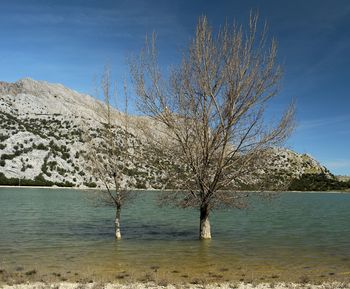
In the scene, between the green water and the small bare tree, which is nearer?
the green water

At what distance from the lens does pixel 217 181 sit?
24.6 m

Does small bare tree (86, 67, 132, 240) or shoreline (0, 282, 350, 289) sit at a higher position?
small bare tree (86, 67, 132, 240)

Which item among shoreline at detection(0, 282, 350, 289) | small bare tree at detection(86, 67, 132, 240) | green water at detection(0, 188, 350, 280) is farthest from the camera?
small bare tree at detection(86, 67, 132, 240)

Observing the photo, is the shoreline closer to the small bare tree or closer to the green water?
the green water

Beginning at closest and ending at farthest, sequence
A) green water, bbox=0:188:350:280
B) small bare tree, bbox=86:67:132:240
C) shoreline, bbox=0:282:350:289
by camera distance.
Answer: shoreline, bbox=0:282:350:289, green water, bbox=0:188:350:280, small bare tree, bbox=86:67:132:240

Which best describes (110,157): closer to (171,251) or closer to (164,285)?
(171,251)

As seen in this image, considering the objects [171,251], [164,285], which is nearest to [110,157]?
[171,251]

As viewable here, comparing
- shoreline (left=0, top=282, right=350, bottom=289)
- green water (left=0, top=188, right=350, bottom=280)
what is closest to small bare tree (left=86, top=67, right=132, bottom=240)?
green water (left=0, top=188, right=350, bottom=280)

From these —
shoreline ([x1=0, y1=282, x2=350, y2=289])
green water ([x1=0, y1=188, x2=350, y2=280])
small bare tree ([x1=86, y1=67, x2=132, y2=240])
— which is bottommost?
green water ([x1=0, y1=188, x2=350, y2=280])

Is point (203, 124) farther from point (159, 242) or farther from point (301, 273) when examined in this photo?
point (301, 273)

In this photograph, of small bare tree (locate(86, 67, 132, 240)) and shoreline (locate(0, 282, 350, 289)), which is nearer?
shoreline (locate(0, 282, 350, 289))

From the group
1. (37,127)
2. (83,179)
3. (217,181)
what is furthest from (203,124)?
(37,127)

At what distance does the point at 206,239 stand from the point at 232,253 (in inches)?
185

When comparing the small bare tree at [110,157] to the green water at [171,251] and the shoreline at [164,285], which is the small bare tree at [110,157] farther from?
the shoreline at [164,285]
